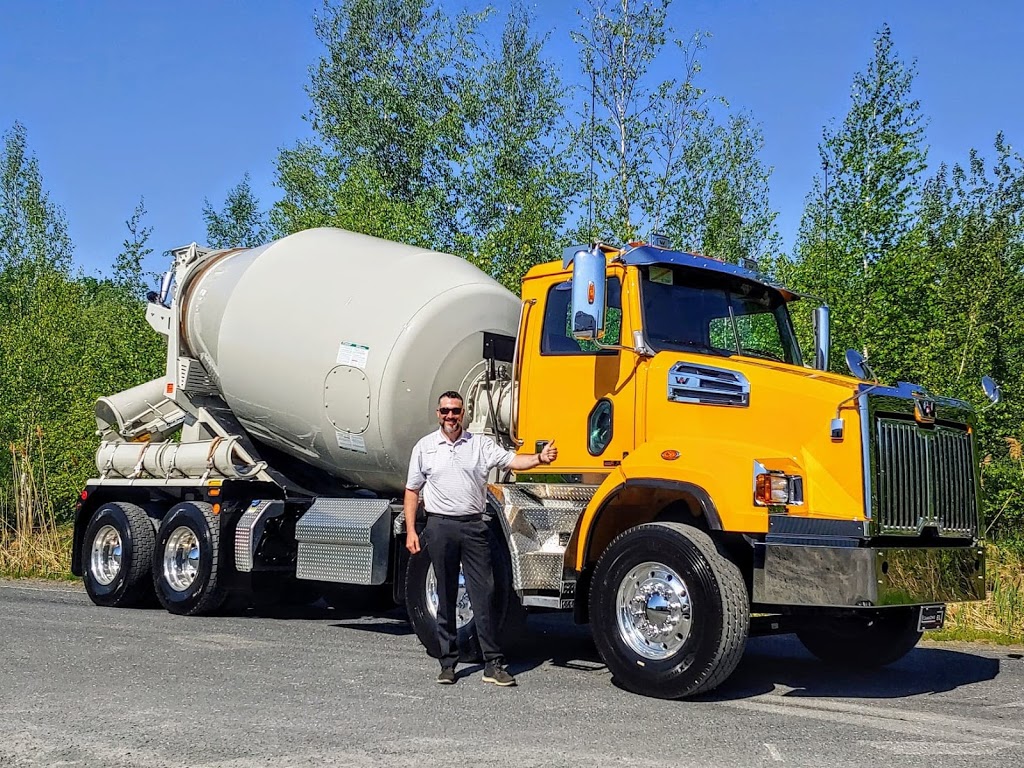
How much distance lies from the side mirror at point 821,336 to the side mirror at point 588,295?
2580 millimetres

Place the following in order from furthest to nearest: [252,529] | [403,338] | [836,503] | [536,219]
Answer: [536,219] → [252,529] → [403,338] → [836,503]

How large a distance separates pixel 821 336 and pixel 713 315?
136 cm

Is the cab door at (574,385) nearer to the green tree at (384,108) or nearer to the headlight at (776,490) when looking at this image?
the headlight at (776,490)

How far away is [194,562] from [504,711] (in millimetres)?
6349

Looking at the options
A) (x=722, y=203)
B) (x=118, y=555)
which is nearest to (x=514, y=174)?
(x=722, y=203)

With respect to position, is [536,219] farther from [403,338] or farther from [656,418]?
[656,418]

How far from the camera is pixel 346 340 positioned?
1041 cm

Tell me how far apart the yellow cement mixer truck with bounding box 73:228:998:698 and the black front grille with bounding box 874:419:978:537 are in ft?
0.06

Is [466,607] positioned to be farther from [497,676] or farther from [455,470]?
[455,470]

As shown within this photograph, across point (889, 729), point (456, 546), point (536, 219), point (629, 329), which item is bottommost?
point (889, 729)

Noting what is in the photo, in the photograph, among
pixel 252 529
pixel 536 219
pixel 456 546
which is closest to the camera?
pixel 456 546

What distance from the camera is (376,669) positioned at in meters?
8.26

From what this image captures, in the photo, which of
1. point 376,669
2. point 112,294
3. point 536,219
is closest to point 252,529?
point 376,669

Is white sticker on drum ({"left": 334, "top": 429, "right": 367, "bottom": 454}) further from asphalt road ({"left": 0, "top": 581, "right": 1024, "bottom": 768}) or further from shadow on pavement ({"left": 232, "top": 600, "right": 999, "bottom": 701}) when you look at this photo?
shadow on pavement ({"left": 232, "top": 600, "right": 999, "bottom": 701})
